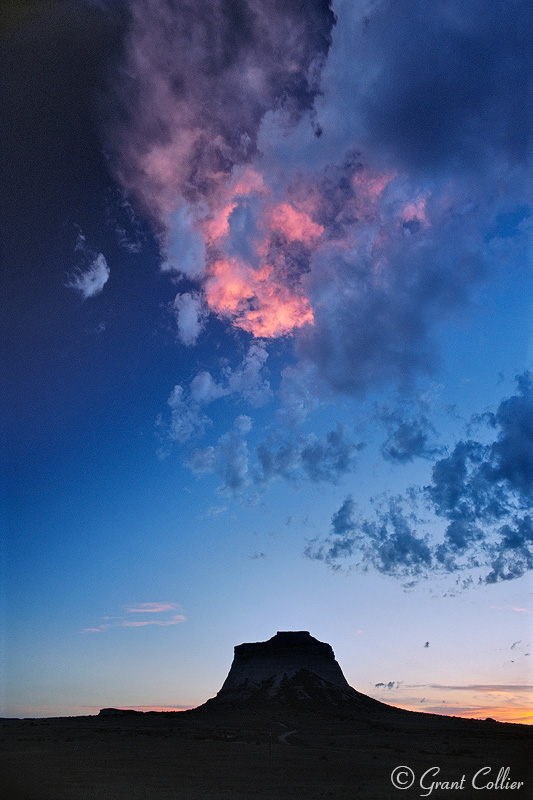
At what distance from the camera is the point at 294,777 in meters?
30.8

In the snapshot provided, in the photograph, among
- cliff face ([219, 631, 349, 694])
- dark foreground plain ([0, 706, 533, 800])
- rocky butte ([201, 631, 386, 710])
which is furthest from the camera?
cliff face ([219, 631, 349, 694])

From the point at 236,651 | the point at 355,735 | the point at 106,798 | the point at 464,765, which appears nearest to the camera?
the point at 106,798

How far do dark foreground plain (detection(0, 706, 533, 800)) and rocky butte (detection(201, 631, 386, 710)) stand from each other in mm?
46414

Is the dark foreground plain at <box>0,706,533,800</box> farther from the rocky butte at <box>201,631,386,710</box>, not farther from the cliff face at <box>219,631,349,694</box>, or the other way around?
the cliff face at <box>219,631,349,694</box>

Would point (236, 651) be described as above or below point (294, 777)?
above

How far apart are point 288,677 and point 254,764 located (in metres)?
90.0

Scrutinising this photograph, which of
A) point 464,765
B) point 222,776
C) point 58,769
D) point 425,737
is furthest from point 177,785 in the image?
point 425,737

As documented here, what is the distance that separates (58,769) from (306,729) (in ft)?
137

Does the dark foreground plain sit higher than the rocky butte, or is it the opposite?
the rocky butte

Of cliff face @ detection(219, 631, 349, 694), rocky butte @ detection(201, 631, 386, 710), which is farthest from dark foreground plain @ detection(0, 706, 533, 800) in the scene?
cliff face @ detection(219, 631, 349, 694)

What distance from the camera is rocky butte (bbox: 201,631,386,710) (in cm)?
10625

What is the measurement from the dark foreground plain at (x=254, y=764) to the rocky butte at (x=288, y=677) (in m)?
46.4

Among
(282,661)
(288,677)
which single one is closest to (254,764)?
(288,677)

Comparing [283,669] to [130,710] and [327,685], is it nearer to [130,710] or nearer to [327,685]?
[327,685]
